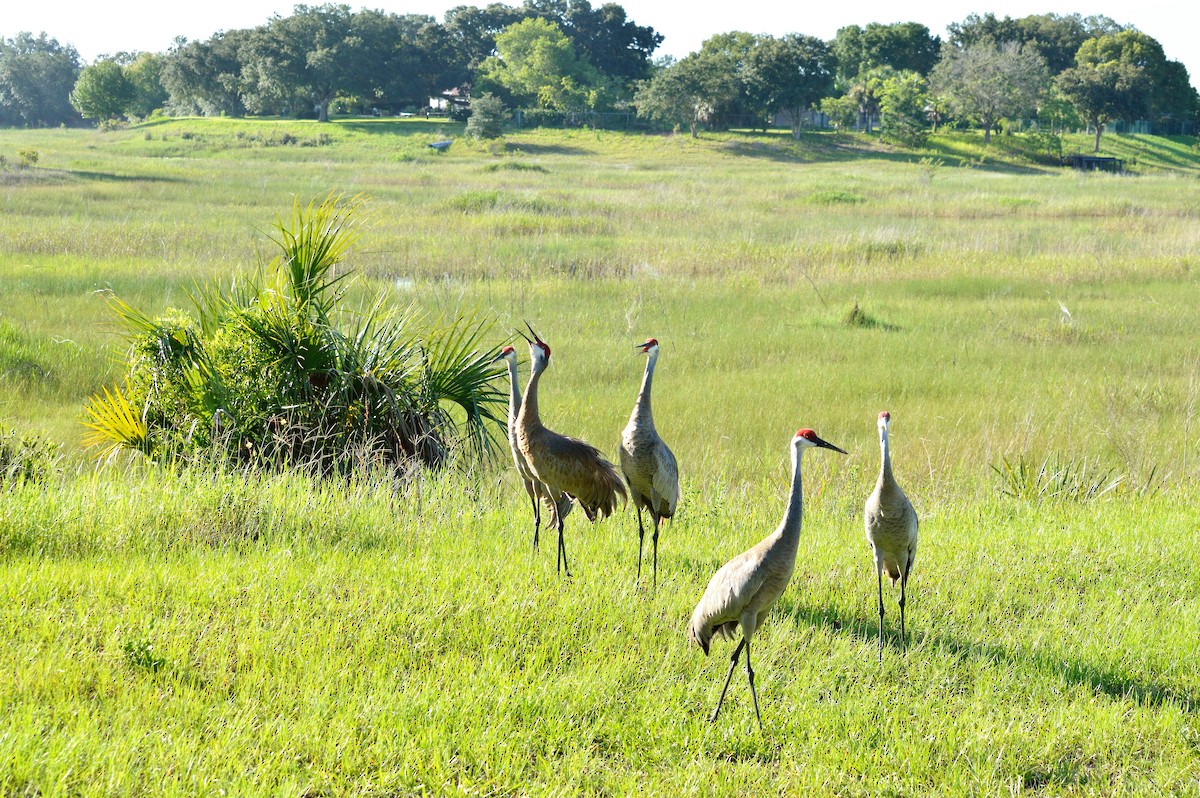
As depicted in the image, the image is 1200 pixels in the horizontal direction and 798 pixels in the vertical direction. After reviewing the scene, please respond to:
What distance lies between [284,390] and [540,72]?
9555 cm

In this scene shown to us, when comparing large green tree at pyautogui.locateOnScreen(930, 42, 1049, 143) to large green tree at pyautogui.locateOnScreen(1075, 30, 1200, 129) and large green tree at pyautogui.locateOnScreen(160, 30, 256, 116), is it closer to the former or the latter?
large green tree at pyautogui.locateOnScreen(1075, 30, 1200, 129)

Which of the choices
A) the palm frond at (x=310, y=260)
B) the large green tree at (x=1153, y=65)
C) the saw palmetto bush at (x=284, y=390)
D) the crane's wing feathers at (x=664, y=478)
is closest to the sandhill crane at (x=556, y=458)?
the crane's wing feathers at (x=664, y=478)

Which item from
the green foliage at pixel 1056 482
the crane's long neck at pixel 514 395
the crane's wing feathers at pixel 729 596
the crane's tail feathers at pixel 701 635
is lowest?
the green foliage at pixel 1056 482

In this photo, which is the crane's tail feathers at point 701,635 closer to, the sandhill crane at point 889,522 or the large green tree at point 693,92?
the sandhill crane at point 889,522

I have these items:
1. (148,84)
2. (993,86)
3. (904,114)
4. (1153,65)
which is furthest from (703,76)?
(148,84)

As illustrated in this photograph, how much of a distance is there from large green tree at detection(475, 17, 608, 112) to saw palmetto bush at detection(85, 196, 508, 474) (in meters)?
83.4

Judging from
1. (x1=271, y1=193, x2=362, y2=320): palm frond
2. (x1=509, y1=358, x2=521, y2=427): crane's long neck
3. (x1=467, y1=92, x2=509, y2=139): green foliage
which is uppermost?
(x1=467, y1=92, x2=509, y2=139): green foliage

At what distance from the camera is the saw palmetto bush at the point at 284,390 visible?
7.66 meters

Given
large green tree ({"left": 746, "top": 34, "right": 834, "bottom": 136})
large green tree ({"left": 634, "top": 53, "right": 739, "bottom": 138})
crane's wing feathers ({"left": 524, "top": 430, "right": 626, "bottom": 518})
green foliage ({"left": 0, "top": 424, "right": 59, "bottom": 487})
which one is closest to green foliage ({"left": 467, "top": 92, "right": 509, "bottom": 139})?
large green tree ({"left": 634, "top": 53, "right": 739, "bottom": 138})

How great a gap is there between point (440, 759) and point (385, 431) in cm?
436

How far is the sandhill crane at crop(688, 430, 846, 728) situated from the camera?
4207mm

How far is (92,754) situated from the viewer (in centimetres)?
355

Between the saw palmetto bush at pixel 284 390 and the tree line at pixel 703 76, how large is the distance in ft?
233

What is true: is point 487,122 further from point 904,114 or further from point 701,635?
point 701,635
